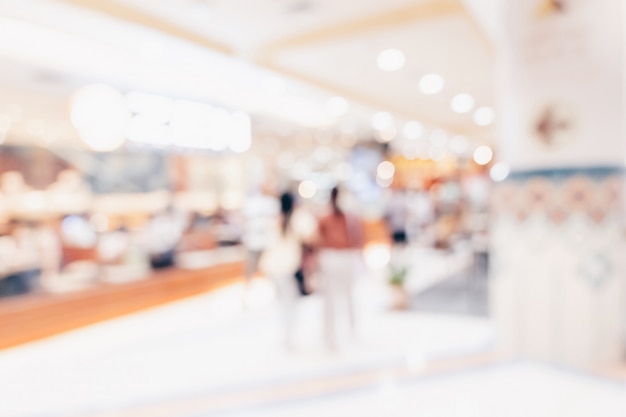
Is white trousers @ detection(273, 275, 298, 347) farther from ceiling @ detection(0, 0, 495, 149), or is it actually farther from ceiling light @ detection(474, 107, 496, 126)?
ceiling light @ detection(474, 107, 496, 126)

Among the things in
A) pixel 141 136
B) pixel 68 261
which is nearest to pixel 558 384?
pixel 68 261

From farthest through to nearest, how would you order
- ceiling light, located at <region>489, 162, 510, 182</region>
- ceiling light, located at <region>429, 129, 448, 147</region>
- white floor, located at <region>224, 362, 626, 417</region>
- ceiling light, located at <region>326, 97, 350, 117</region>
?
ceiling light, located at <region>429, 129, 448, 147</region> < ceiling light, located at <region>326, 97, 350, 117</region> < ceiling light, located at <region>489, 162, 510, 182</region> < white floor, located at <region>224, 362, 626, 417</region>

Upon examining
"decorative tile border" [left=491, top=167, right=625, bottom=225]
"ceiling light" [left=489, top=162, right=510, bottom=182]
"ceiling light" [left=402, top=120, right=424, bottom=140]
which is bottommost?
"decorative tile border" [left=491, top=167, right=625, bottom=225]

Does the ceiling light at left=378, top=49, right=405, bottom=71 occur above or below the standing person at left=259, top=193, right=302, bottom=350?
above

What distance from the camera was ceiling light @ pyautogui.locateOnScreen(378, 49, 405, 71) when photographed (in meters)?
6.62

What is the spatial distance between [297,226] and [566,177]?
2.74m

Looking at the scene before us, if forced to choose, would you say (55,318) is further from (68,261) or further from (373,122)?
(373,122)

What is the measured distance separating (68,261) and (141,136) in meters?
2.36

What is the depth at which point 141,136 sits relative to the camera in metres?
8.04

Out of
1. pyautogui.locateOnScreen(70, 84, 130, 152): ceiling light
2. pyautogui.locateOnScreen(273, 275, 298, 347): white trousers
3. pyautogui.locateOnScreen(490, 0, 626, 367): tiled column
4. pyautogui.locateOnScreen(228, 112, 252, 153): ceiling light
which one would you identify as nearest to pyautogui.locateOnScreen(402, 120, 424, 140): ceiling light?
pyautogui.locateOnScreen(228, 112, 252, 153): ceiling light

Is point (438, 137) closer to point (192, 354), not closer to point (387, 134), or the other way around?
point (387, 134)

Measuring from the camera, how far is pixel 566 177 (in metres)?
2.75

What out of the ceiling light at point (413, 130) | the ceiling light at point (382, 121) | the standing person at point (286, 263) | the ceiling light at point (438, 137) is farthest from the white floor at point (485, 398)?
the ceiling light at point (438, 137)

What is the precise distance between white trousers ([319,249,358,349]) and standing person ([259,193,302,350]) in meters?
0.29
